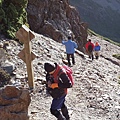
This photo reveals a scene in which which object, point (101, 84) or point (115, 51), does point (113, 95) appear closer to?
point (101, 84)

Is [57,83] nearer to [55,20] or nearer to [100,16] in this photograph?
[55,20]

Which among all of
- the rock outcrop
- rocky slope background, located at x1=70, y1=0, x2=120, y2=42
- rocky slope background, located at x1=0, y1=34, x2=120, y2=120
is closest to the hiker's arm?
the rock outcrop

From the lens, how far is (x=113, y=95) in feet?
38.6

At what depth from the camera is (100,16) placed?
139875 millimetres

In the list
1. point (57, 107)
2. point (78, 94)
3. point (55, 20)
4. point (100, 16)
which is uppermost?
point (57, 107)

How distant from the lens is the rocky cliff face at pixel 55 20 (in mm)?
27344

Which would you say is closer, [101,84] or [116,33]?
[101,84]

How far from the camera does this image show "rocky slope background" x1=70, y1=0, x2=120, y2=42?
12356cm

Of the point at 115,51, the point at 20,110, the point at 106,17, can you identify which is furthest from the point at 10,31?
the point at 106,17

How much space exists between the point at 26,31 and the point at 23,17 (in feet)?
26.3

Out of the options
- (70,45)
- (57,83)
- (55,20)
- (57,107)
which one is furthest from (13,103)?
(55,20)

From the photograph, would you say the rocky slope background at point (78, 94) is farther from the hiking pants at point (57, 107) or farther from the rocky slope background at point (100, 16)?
the rocky slope background at point (100, 16)

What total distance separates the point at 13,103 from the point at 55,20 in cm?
2419

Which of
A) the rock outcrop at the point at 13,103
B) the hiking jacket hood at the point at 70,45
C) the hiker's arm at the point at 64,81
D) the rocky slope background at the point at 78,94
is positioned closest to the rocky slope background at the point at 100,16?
the hiking jacket hood at the point at 70,45
